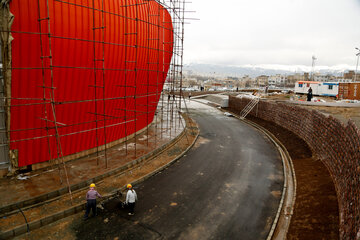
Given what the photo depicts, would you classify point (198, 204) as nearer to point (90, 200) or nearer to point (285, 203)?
point (285, 203)

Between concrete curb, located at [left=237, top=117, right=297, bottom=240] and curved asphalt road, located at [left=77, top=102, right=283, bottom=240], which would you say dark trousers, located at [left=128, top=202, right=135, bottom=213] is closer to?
curved asphalt road, located at [left=77, top=102, right=283, bottom=240]

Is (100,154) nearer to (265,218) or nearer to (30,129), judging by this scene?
(30,129)

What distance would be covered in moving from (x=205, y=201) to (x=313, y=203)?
3771 millimetres

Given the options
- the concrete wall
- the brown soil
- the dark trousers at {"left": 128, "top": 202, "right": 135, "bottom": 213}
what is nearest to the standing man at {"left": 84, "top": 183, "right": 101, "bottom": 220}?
the dark trousers at {"left": 128, "top": 202, "right": 135, "bottom": 213}

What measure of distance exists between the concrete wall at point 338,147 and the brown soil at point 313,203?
0.32 metres

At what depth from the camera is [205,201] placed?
8.98 m

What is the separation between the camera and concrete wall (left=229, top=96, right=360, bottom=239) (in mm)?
5914

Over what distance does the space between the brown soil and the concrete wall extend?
325mm

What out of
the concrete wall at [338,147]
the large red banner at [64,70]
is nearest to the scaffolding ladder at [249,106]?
the concrete wall at [338,147]

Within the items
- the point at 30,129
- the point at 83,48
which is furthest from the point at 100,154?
the point at 83,48

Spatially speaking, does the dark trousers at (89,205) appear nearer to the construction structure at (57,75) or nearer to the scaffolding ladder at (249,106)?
the construction structure at (57,75)

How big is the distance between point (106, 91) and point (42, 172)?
15.8ft

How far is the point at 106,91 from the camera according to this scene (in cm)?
1255

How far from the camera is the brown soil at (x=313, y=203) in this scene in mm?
6992
